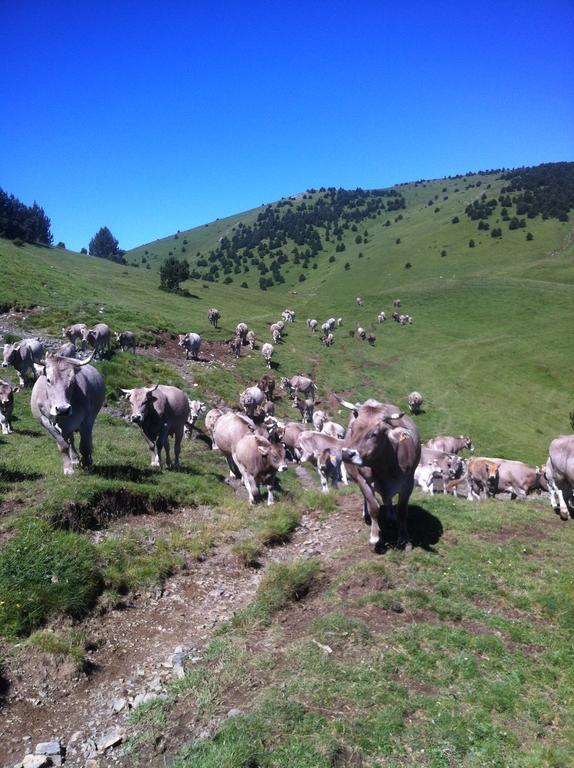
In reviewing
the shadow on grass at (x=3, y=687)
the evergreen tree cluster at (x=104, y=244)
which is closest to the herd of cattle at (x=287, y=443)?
the shadow on grass at (x=3, y=687)

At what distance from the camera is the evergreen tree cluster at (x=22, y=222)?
325 ft

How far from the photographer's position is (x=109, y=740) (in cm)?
546

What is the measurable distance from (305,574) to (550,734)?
4.25m

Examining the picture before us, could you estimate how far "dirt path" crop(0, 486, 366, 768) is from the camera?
5.59 meters

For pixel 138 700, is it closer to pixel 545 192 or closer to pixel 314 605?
pixel 314 605

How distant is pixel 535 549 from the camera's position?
9898mm

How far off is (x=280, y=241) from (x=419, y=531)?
15424 centimetres

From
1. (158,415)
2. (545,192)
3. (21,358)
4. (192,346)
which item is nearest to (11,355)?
(21,358)

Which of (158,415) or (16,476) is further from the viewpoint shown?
(158,415)

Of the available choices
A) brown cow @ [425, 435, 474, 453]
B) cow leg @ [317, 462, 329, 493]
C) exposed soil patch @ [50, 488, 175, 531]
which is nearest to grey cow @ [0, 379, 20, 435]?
exposed soil patch @ [50, 488, 175, 531]

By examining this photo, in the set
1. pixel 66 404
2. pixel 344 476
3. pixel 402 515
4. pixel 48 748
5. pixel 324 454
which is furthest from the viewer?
pixel 344 476

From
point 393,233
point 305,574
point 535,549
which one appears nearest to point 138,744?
point 305,574

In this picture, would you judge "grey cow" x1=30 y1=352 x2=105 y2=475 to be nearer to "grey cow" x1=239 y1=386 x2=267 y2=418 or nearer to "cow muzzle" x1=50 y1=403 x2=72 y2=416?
"cow muzzle" x1=50 y1=403 x2=72 y2=416

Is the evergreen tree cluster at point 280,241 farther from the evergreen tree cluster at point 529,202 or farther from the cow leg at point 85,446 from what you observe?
the cow leg at point 85,446
